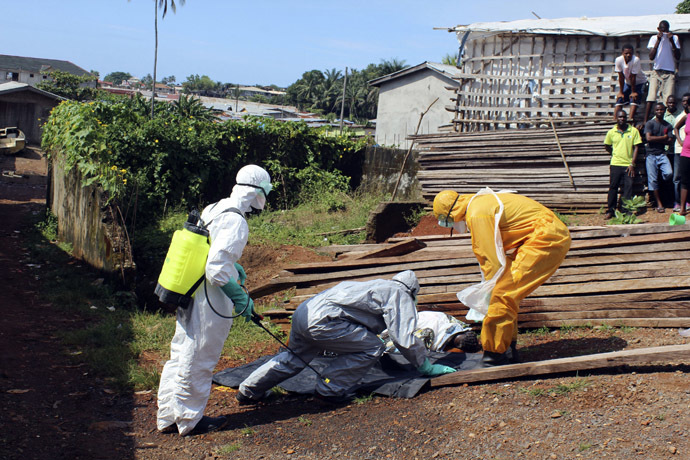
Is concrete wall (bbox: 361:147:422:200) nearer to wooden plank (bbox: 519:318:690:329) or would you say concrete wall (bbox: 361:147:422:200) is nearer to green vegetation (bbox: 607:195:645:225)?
green vegetation (bbox: 607:195:645:225)

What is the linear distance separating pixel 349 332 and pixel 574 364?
1.72 metres

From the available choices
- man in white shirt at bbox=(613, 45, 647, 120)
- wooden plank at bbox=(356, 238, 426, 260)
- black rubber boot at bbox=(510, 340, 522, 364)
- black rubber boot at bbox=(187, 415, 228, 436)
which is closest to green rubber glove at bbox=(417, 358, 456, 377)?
black rubber boot at bbox=(510, 340, 522, 364)

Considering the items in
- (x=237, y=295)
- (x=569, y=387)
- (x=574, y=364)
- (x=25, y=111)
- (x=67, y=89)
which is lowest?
(x=569, y=387)

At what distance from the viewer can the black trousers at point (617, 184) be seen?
9.55 m

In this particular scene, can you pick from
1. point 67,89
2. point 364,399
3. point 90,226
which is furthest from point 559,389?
point 67,89

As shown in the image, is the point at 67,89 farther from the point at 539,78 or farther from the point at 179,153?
the point at 539,78

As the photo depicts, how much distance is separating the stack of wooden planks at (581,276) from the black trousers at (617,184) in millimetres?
3489

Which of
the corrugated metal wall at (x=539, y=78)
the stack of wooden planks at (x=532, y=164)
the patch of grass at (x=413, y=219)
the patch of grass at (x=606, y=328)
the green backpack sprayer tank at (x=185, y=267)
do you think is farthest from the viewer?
the patch of grass at (x=413, y=219)

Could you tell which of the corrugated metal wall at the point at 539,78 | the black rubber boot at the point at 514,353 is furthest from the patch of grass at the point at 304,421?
the corrugated metal wall at the point at 539,78

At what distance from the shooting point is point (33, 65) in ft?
183

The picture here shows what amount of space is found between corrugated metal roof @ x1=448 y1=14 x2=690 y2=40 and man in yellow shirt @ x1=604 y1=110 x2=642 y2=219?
207 centimetres

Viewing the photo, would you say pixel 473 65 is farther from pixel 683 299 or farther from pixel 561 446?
pixel 561 446

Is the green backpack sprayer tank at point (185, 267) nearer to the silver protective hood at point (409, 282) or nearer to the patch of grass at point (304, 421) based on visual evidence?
the patch of grass at point (304, 421)

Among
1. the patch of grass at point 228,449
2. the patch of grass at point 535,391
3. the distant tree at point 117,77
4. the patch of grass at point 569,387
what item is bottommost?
the patch of grass at point 228,449
